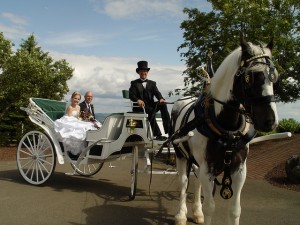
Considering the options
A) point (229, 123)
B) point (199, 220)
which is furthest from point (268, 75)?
point (199, 220)

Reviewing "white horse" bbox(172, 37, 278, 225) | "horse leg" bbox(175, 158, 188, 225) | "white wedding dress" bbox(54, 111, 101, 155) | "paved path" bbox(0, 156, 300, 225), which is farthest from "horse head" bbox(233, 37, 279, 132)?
"white wedding dress" bbox(54, 111, 101, 155)

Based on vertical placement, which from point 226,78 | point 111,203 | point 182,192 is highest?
point 226,78

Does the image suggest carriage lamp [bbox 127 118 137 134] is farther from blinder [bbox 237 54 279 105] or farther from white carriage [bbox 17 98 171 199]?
blinder [bbox 237 54 279 105]

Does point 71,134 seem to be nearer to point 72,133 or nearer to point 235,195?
point 72,133

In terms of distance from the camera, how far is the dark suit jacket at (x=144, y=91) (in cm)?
697

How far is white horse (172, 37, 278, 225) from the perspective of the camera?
11.0ft

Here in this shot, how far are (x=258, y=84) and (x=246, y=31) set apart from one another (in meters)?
11.4

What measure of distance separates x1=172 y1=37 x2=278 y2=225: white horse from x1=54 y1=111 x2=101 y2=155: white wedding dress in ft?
12.4

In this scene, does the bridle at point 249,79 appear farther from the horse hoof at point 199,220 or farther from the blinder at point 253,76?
the horse hoof at point 199,220

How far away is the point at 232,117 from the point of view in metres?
3.96

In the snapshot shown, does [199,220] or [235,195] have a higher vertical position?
[235,195]

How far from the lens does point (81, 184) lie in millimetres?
8508

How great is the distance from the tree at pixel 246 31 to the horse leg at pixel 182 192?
8439mm

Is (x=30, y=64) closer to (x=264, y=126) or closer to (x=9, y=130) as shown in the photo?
(x=9, y=130)
